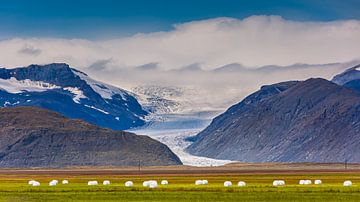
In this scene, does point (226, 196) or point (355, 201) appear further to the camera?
point (226, 196)

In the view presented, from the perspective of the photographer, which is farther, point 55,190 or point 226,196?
point 55,190

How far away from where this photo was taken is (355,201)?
3514 inches

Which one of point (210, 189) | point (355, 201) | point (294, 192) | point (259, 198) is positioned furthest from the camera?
point (210, 189)

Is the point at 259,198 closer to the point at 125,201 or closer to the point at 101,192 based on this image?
the point at 125,201

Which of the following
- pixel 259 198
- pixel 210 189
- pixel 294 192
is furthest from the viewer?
pixel 210 189

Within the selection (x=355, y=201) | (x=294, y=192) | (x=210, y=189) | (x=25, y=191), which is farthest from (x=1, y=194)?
(x=355, y=201)

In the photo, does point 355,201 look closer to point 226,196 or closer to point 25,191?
point 226,196

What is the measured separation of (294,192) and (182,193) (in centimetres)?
1229

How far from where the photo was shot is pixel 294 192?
104 meters

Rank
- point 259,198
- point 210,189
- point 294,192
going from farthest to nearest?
1. point 210,189
2. point 294,192
3. point 259,198

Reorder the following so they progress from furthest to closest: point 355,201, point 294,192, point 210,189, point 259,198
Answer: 1. point 210,189
2. point 294,192
3. point 259,198
4. point 355,201

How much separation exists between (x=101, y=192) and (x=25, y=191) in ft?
36.9

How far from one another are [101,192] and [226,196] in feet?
56.3

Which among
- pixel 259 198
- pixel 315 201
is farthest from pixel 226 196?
pixel 315 201
